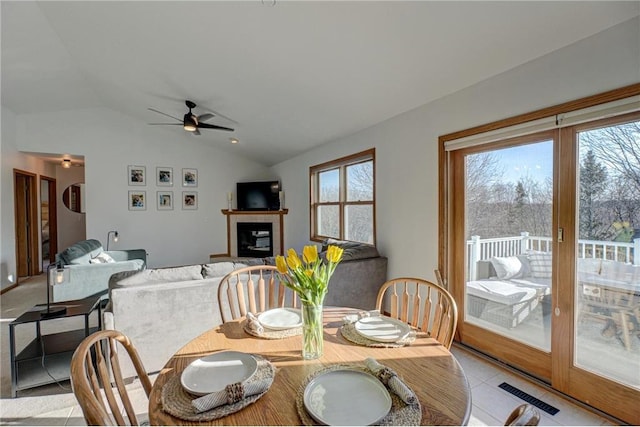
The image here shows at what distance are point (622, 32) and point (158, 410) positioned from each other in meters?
2.86

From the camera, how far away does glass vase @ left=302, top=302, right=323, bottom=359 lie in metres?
1.14

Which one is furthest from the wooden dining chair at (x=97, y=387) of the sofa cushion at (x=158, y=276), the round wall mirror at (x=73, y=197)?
the round wall mirror at (x=73, y=197)

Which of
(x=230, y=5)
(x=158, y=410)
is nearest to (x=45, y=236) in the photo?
(x=230, y=5)

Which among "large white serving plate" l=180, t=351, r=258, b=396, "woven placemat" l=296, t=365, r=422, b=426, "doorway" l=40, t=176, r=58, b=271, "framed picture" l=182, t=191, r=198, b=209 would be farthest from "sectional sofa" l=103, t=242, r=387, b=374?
"doorway" l=40, t=176, r=58, b=271

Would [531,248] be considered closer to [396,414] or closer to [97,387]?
[396,414]

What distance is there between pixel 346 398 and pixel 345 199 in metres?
3.96

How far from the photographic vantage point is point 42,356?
2227 millimetres

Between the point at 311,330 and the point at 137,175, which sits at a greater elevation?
the point at 137,175

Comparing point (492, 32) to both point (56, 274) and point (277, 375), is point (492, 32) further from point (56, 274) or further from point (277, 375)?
point (56, 274)

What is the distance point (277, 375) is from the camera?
1071 mm

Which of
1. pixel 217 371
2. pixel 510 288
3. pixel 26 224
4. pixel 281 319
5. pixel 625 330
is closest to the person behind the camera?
pixel 217 371

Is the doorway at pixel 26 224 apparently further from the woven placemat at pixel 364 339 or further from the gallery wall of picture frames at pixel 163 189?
the woven placemat at pixel 364 339

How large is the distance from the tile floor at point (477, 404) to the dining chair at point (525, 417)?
143 centimetres

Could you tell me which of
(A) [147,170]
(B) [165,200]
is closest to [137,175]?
(A) [147,170]
